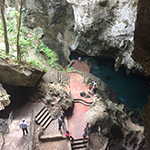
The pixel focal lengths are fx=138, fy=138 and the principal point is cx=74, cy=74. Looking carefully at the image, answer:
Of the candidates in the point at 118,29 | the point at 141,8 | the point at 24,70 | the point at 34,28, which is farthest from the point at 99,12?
the point at 34,28

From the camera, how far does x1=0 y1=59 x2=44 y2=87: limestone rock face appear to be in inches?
424

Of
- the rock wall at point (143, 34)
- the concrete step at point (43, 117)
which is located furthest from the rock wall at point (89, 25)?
the concrete step at point (43, 117)

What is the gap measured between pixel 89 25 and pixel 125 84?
12.1 meters

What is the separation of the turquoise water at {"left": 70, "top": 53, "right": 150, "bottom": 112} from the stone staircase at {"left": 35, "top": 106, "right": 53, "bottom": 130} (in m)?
14.0

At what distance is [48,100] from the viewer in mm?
13047

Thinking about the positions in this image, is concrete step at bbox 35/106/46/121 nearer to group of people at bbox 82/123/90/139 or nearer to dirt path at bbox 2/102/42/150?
dirt path at bbox 2/102/42/150

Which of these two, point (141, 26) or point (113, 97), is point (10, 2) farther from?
point (141, 26)

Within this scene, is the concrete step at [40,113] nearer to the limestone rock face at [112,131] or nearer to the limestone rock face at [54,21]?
the limestone rock face at [112,131]

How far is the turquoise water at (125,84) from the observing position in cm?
2195

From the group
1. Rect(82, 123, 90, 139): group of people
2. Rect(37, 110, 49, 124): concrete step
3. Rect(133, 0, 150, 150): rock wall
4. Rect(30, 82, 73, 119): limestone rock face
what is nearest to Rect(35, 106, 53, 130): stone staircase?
Rect(37, 110, 49, 124): concrete step

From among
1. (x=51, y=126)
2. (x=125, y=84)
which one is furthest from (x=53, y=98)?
(x=125, y=84)

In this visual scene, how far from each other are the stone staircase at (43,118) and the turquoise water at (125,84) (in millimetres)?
13958

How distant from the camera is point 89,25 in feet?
61.8

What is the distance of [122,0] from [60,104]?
39.6 feet
